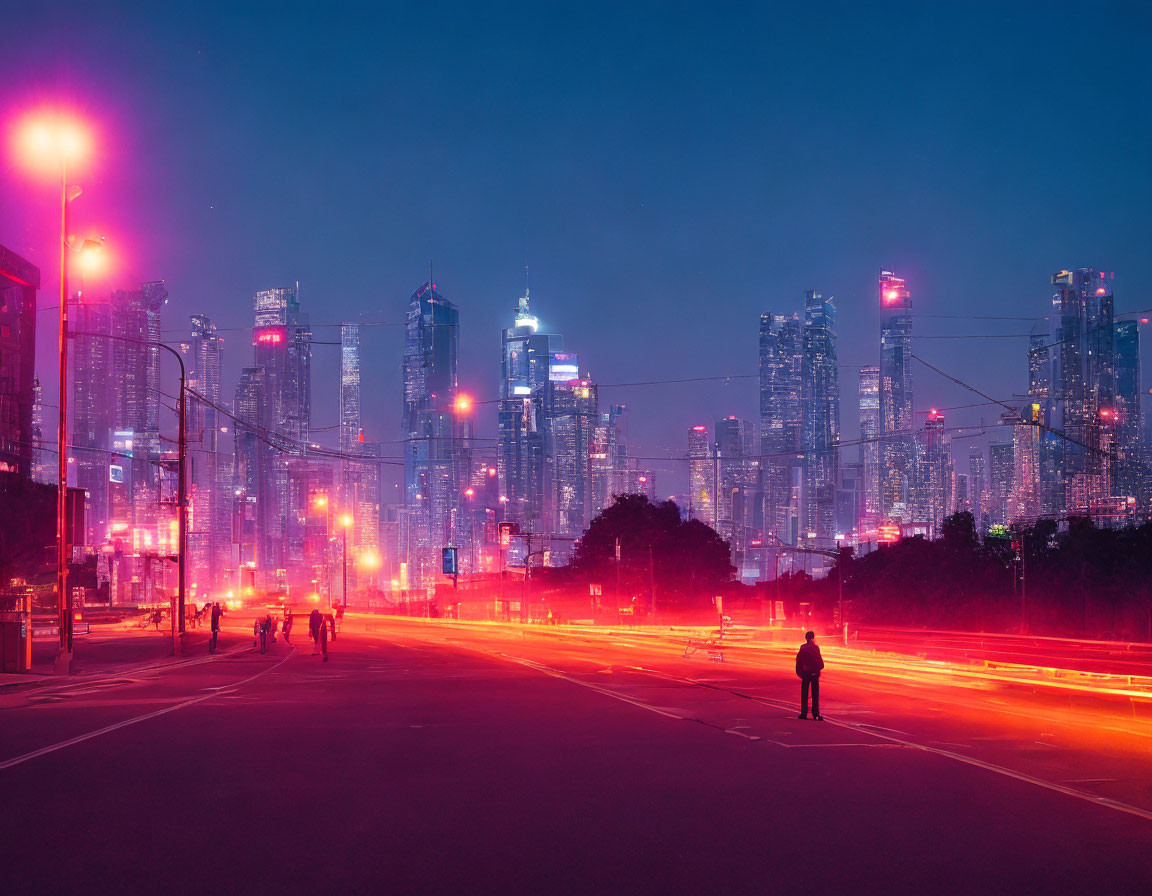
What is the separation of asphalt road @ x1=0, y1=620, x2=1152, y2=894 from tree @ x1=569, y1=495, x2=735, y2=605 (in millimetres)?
87348

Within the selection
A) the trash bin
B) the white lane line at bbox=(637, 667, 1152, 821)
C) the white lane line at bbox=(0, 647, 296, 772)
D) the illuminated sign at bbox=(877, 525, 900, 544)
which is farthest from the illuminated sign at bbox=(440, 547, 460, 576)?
the white lane line at bbox=(637, 667, 1152, 821)

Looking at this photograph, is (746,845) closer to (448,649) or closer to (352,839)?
(352,839)

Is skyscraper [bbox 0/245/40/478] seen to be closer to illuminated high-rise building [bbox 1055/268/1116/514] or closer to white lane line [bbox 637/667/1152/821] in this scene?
white lane line [bbox 637/667/1152/821]

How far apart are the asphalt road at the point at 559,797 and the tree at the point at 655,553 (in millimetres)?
87348

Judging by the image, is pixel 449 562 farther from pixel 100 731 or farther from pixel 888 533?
pixel 100 731

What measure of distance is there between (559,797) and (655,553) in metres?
99.0

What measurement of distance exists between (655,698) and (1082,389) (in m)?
109

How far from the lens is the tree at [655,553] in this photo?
363 feet

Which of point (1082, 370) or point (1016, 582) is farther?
point (1082, 370)

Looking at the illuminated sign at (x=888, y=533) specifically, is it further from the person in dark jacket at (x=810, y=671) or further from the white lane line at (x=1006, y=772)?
the person in dark jacket at (x=810, y=671)

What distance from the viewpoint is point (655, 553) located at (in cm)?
11000

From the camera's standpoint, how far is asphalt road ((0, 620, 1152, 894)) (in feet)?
27.0

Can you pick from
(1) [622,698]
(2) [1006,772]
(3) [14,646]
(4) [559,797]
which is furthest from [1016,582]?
(4) [559,797]

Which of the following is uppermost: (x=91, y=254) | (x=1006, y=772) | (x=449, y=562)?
(x=91, y=254)
